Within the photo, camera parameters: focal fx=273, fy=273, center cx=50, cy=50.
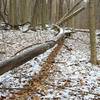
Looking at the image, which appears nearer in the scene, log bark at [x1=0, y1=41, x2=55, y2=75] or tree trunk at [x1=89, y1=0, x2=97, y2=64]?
log bark at [x1=0, y1=41, x2=55, y2=75]

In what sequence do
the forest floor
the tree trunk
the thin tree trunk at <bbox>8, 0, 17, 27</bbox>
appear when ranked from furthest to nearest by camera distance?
the thin tree trunk at <bbox>8, 0, 17, 27</bbox> < the tree trunk < the forest floor

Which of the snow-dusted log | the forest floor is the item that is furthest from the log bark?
the forest floor

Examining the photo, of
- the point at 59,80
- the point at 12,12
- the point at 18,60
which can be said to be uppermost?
the point at 12,12

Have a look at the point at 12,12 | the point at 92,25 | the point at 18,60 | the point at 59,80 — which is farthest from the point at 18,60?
the point at 12,12

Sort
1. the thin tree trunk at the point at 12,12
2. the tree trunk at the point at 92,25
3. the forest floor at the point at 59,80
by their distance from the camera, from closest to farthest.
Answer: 1. the forest floor at the point at 59,80
2. the tree trunk at the point at 92,25
3. the thin tree trunk at the point at 12,12

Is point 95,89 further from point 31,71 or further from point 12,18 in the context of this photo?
point 12,18

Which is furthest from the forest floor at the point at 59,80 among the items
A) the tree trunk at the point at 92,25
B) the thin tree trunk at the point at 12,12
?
the thin tree trunk at the point at 12,12

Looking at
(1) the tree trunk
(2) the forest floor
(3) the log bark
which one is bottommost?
(2) the forest floor

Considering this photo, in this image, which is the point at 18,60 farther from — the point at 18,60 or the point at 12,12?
the point at 12,12

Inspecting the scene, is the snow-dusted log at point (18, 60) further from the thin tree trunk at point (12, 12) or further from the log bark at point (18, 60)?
the thin tree trunk at point (12, 12)

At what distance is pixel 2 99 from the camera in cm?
422

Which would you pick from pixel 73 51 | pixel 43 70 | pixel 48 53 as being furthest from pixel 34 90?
pixel 73 51

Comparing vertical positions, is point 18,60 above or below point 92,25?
below

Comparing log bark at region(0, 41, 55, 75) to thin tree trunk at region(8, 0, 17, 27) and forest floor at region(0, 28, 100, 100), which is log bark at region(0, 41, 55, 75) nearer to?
forest floor at region(0, 28, 100, 100)
